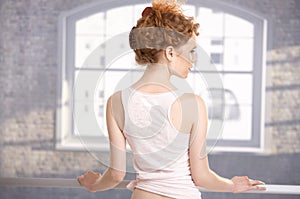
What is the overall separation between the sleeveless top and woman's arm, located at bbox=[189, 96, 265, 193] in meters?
0.01

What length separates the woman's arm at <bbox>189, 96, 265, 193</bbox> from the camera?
973mm

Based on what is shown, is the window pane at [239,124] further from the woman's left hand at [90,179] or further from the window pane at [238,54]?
the woman's left hand at [90,179]

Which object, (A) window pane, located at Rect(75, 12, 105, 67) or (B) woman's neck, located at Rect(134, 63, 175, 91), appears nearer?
(B) woman's neck, located at Rect(134, 63, 175, 91)

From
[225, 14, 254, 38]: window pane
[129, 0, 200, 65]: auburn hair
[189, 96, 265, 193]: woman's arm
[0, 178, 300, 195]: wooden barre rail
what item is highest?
[225, 14, 254, 38]: window pane

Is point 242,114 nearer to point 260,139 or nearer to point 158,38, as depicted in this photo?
point 260,139

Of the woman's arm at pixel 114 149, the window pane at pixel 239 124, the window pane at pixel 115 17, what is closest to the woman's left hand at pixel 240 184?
the woman's arm at pixel 114 149

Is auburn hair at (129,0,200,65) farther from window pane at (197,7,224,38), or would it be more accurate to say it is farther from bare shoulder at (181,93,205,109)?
window pane at (197,7,224,38)

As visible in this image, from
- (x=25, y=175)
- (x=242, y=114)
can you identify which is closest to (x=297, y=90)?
(x=242, y=114)

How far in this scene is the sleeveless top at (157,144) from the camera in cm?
96

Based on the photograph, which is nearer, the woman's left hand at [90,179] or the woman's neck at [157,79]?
the woman's neck at [157,79]

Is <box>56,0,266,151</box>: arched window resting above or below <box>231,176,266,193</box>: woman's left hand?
above

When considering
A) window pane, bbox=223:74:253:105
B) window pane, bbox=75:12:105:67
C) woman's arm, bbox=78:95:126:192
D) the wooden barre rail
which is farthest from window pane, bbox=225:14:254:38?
woman's arm, bbox=78:95:126:192

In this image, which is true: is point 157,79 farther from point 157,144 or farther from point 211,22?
point 211,22

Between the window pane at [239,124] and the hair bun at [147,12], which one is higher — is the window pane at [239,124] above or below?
below
